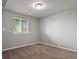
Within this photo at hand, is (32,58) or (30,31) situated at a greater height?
(30,31)

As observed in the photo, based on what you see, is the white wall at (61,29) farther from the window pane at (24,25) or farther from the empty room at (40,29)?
the window pane at (24,25)

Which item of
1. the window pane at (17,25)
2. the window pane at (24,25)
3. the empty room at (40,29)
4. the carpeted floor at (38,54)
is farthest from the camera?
the window pane at (24,25)

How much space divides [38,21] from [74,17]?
10.0 feet

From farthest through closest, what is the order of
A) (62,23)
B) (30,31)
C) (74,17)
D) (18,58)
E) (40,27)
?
(40,27), (30,31), (62,23), (74,17), (18,58)

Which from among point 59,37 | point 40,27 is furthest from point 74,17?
point 40,27

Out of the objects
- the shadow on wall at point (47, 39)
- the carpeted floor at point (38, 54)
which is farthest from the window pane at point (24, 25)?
the carpeted floor at point (38, 54)

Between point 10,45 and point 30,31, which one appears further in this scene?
point 30,31

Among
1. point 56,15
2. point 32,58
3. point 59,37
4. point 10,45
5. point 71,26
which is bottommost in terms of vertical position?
point 32,58

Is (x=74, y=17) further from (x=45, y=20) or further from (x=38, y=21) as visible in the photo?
(x=38, y=21)

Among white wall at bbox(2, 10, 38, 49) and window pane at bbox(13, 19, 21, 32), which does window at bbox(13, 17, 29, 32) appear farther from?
white wall at bbox(2, 10, 38, 49)

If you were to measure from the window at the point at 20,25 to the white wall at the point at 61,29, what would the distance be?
4.81ft

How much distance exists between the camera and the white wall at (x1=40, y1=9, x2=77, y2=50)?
3716 millimetres

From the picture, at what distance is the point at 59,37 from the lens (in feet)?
14.3

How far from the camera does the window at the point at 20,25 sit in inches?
169
